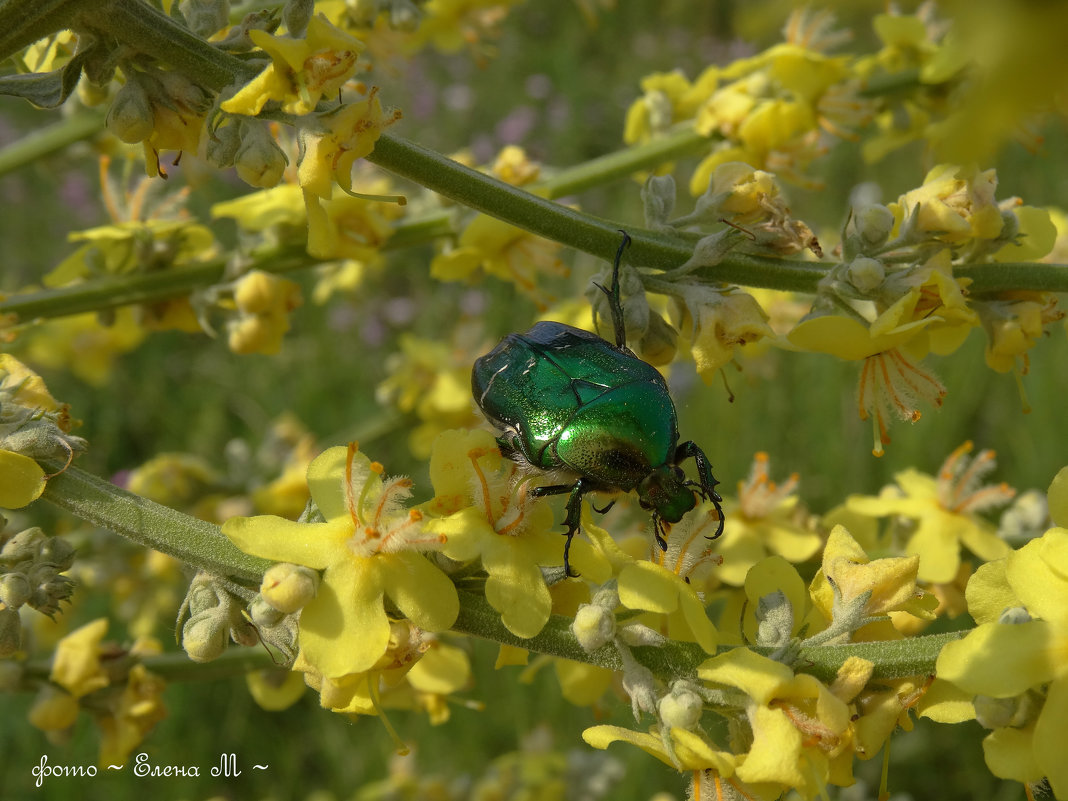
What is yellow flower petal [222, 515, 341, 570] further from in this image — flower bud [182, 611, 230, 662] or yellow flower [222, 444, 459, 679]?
flower bud [182, 611, 230, 662]

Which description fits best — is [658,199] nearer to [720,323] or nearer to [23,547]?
[720,323]

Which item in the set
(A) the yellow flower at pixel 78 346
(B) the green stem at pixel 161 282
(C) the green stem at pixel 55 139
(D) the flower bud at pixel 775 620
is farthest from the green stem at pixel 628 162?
(A) the yellow flower at pixel 78 346

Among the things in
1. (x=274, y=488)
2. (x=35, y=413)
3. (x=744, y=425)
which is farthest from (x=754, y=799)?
(x=744, y=425)

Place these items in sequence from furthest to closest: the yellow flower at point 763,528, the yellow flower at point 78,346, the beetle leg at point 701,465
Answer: the yellow flower at point 78,346, the yellow flower at point 763,528, the beetle leg at point 701,465

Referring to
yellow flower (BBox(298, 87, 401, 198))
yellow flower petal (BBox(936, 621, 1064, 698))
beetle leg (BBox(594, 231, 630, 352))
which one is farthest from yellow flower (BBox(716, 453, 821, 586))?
yellow flower (BBox(298, 87, 401, 198))

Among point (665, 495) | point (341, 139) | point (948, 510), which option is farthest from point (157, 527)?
point (948, 510)

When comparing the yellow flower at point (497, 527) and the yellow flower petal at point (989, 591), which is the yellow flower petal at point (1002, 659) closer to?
the yellow flower petal at point (989, 591)

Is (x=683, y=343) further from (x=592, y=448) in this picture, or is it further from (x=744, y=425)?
(x=744, y=425)

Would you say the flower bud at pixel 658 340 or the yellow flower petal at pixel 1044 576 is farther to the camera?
the flower bud at pixel 658 340
